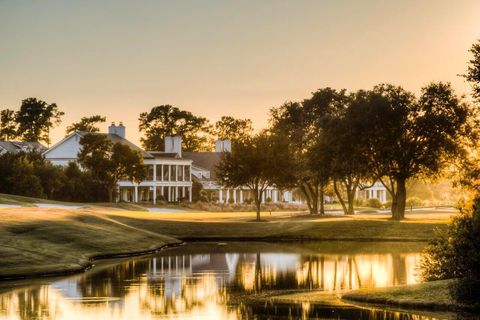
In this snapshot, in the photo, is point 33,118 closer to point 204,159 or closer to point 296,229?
point 204,159

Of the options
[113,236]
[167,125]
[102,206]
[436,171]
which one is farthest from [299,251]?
[167,125]

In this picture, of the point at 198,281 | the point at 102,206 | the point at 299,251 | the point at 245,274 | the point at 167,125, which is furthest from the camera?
the point at 167,125

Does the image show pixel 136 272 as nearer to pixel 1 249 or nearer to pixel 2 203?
pixel 1 249

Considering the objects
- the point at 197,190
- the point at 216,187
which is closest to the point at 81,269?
the point at 197,190

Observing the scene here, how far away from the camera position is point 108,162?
379 feet

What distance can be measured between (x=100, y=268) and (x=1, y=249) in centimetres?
494

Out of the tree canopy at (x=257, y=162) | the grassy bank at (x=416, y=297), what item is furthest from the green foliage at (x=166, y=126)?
the grassy bank at (x=416, y=297)

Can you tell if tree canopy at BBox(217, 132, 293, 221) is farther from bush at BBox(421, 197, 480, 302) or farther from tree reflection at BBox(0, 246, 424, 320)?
bush at BBox(421, 197, 480, 302)

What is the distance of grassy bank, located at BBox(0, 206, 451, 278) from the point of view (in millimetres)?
46312

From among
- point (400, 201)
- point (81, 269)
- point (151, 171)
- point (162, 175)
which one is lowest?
point (81, 269)

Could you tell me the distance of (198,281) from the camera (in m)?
40.2

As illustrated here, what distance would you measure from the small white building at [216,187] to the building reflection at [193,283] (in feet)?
304

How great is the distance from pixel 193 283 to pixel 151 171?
98222 mm

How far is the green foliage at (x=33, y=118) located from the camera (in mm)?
189625
